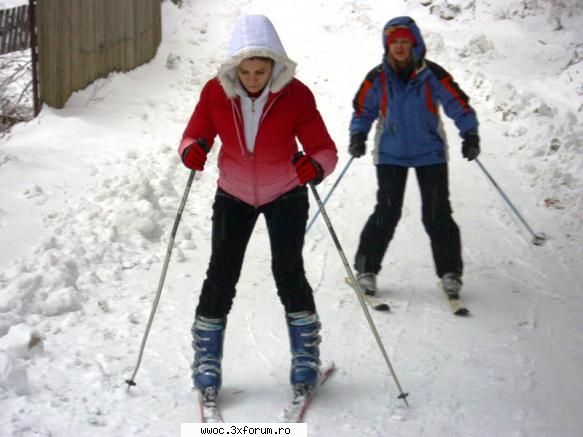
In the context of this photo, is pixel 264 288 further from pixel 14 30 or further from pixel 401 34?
pixel 14 30

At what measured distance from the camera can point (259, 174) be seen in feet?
12.3

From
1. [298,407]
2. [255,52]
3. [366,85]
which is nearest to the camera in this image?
[255,52]

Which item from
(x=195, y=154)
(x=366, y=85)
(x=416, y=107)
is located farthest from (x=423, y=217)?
(x=195, y=154)

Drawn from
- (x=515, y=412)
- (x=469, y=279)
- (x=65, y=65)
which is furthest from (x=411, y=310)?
(x=65, y=65)

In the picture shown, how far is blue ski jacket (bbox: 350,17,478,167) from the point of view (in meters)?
5.04

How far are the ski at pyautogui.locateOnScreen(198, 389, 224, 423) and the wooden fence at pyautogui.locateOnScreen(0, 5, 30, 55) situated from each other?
6.31m

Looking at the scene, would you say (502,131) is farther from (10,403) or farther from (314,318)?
(10,403)

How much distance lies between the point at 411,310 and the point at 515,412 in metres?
1.41

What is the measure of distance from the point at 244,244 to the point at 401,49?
198 centimetres

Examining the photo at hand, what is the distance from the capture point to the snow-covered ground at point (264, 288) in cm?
381

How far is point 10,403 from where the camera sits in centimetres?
357

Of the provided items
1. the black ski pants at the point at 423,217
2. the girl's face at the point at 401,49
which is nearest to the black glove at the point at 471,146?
the black ski pants at the point at 423,217

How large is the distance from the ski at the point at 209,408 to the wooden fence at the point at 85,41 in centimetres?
571

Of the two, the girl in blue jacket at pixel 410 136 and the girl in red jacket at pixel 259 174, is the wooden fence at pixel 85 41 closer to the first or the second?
the girl in blue jacket at pixel 410 136
